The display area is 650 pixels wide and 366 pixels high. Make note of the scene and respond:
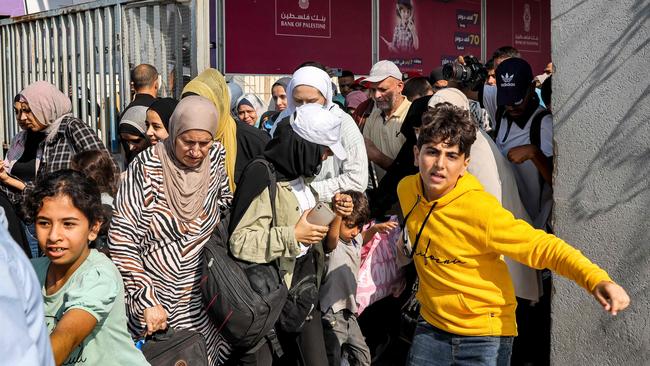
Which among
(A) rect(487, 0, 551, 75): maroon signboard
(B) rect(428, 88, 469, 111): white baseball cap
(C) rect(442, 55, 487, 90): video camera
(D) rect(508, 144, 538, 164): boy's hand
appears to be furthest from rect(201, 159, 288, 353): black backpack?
(A) rect(487, 0, 551, 75): maroon signboard

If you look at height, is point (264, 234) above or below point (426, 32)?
below

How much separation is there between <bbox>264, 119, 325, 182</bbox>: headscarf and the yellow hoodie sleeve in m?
1.00

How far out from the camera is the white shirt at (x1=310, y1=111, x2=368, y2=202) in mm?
5055

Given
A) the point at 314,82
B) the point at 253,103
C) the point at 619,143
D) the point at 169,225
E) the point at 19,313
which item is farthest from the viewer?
the point at 253,103

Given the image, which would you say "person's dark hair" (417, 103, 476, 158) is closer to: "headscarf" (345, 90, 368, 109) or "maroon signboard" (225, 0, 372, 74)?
"maroon signboard" (225, 0, 372, 74)

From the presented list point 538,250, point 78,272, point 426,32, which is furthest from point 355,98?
point 78,272

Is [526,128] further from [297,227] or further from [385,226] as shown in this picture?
[297,227]

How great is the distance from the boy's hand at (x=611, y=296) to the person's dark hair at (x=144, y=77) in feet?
12.7

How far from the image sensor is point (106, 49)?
691cm

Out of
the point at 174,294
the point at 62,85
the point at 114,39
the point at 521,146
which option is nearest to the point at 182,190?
the point at 174,294

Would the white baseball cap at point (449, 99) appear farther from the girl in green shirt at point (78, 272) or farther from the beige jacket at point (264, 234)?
the girl in green shirt at point (78, 272)

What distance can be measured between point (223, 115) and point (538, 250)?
2164 mm

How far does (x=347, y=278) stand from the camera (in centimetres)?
510

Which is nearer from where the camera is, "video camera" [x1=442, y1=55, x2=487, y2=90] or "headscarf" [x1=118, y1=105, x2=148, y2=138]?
"headscarf" [x1=118, y1=105, x2=148, y2=138]
